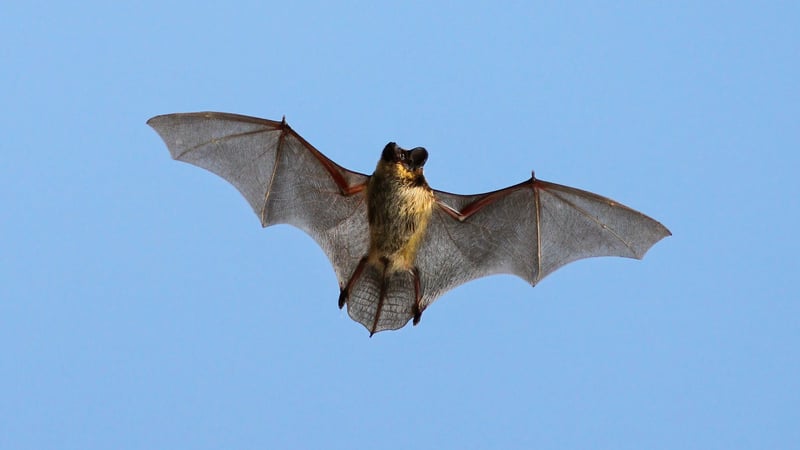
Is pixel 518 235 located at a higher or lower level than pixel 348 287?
higher

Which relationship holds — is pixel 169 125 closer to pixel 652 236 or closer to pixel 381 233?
pixel 381 233

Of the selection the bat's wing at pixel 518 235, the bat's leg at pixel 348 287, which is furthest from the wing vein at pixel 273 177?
the bat's wing at pixel 518 235

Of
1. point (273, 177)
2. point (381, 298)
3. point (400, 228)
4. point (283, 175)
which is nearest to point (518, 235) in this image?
point (400, 228)

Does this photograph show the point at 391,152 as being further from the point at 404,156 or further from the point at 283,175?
the point at 283,175

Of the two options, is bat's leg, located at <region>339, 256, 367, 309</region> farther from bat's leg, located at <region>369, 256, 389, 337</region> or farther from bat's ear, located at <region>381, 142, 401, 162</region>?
bat's ear, located at <region>381, 142, 401, 162</region>

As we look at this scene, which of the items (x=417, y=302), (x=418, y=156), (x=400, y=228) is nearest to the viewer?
(x=418, y=156)

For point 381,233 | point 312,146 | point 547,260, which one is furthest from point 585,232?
point 312,146

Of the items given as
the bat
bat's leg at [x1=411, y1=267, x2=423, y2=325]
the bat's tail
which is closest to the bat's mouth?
the bat
